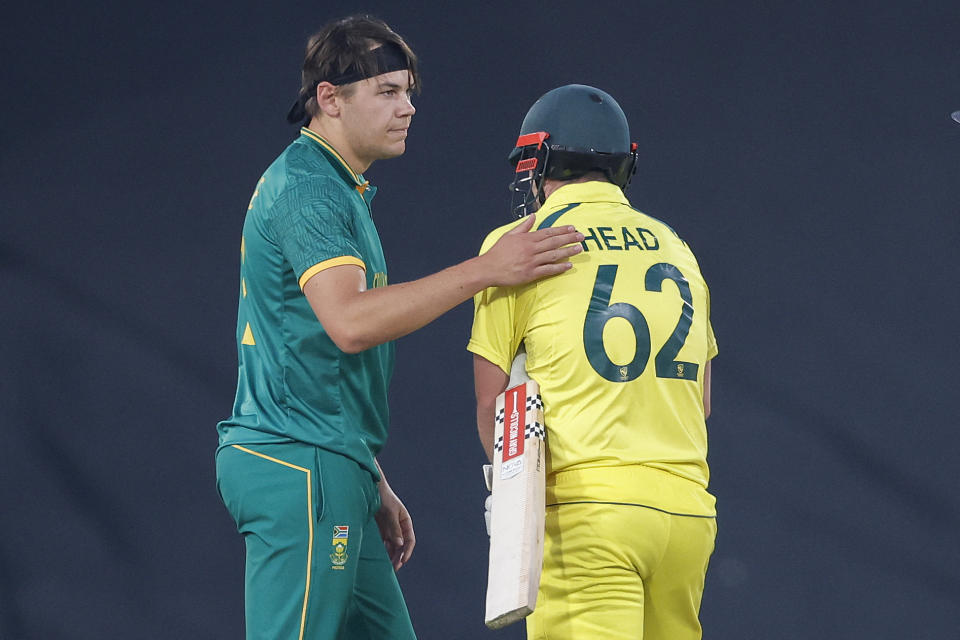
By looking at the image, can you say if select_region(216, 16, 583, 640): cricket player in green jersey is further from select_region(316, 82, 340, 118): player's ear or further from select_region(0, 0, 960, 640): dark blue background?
select_region(0, 0, 960, 640): dark blue background

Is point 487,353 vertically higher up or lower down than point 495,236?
lower down

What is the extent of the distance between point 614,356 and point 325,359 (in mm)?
467

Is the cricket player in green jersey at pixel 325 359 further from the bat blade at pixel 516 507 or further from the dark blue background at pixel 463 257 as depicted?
the dark blue background at pixel 463 257

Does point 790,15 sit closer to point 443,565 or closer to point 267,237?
point 443,565

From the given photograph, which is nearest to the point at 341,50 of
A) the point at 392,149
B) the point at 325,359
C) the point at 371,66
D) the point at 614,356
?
the point at 371,66

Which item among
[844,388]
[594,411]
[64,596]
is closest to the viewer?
[594,411]

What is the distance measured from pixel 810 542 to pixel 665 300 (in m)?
A: 2.19

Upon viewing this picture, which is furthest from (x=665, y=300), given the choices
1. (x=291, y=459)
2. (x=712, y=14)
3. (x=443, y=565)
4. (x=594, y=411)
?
(x=712, y=14)

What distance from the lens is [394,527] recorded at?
2.19 metres

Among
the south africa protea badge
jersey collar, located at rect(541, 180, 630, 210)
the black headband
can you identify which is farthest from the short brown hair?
the south africa protea badge

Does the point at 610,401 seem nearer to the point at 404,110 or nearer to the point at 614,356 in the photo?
the point at 614,356

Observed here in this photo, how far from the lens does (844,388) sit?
152 inches

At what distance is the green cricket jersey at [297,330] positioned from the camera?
6.07ft

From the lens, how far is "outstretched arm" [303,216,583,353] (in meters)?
1.77
